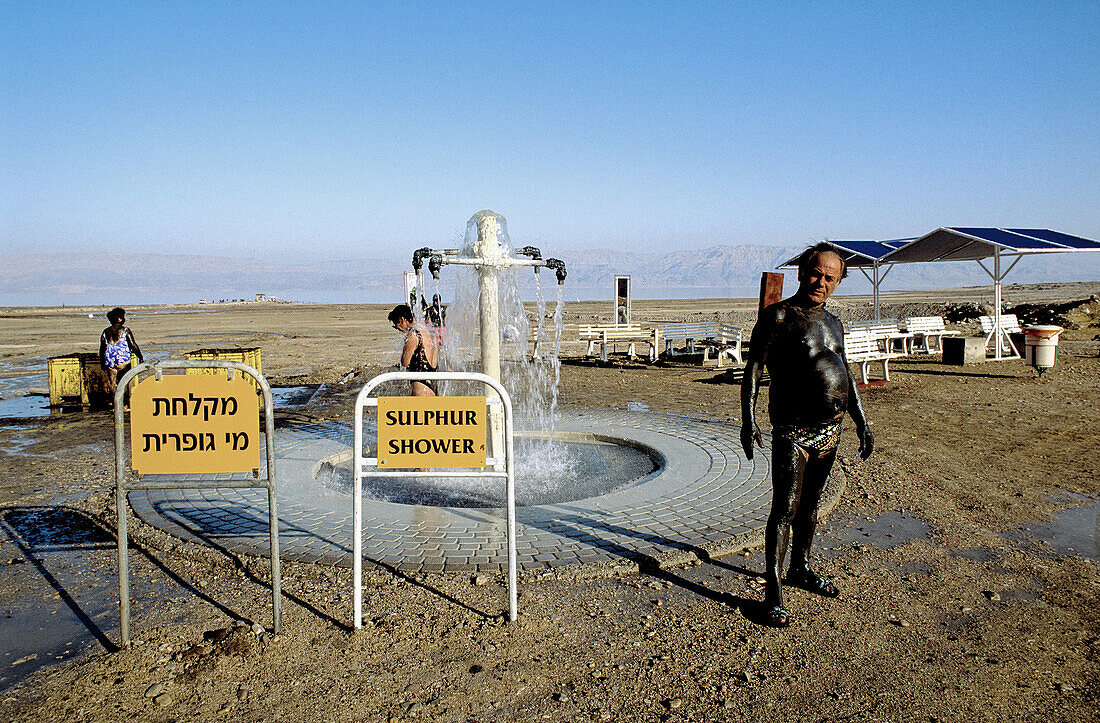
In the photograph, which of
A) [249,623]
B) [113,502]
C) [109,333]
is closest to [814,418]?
[249,623]

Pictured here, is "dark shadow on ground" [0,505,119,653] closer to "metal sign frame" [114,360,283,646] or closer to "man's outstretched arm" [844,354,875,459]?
"metal sign frame" [114,360,283,646]

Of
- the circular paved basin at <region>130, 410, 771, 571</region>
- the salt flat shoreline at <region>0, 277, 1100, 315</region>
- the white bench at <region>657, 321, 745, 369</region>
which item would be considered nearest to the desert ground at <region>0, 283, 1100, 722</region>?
the circular paved basin at <region>130, 410, 771, 571</region>

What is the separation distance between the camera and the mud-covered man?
400 centimetres

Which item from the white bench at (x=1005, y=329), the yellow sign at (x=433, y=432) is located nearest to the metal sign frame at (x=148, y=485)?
the yellow sign at (x=433, y=432)

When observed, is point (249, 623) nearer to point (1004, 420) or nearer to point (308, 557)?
point (308, 557)

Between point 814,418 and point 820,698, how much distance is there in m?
1.41

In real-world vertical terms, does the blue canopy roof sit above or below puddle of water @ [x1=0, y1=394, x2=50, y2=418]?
above

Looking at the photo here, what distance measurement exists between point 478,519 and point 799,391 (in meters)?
2.69

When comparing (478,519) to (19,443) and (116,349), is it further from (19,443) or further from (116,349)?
(116,349)

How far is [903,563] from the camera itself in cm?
488

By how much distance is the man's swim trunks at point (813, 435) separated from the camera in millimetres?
4020

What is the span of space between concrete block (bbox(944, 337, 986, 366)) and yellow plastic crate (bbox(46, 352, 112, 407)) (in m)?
17.5

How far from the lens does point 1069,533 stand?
545 centimetres

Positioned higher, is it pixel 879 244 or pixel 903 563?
pixel 879 244
